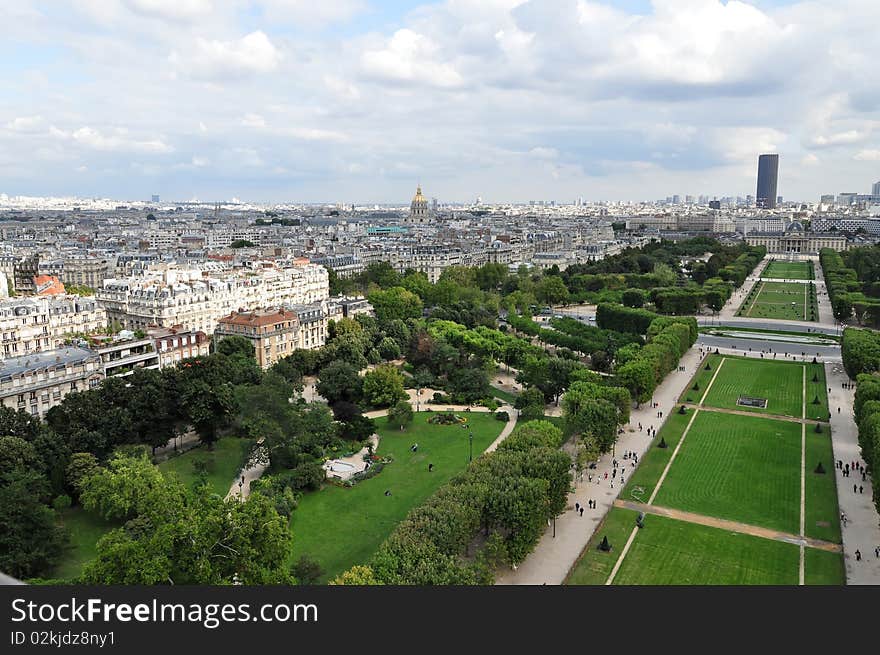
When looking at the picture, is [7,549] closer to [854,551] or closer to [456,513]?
[456,513]

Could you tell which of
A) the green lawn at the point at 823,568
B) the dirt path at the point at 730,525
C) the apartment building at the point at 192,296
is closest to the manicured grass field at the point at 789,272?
the apartment building at the point at 192,296

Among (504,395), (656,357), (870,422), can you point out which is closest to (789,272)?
(656,357)

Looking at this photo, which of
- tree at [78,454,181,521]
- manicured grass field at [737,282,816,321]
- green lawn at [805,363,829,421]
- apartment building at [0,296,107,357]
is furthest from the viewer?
manicured grass field at [737,282,816,321]

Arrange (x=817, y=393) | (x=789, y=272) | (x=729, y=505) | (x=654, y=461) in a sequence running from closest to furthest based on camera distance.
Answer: (x=729, y=505), (x=654, y=461), (x=817, y=393), (x=789, y=272)

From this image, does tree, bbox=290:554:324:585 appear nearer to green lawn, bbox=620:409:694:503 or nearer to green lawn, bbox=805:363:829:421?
green lawn, bbox=620:409:694:503

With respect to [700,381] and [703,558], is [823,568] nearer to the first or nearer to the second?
[703,558]

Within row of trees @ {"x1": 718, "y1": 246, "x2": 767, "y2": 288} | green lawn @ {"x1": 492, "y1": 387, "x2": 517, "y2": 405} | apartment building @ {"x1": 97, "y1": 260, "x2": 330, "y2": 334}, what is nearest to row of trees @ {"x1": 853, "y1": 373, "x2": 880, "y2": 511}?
green lawn @ {"x1": 492, "y1": 387, "x2": 517, "y2": 405}
